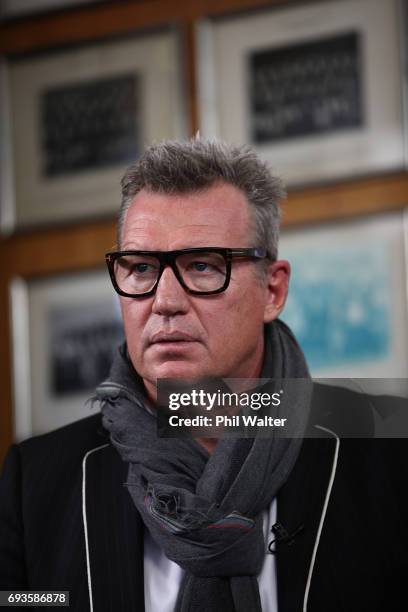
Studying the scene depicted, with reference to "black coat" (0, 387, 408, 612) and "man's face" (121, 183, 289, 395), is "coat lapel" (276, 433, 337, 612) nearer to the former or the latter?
"black coat" (0, 387, 408, 612)

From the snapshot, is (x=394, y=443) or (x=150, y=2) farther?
(x=150, y=2)

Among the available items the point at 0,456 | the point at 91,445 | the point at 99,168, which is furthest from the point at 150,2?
the point at 91,445

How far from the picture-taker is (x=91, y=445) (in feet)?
4.78

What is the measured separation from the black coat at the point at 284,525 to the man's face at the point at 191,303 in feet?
0.59

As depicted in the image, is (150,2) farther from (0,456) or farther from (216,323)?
(216,323)

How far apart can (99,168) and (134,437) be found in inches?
49.9

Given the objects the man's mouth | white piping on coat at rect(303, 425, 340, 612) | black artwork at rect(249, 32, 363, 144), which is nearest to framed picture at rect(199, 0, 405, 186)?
black artwork at rect(249, 32, 363, 144)

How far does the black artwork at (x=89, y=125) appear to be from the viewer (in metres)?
2.43

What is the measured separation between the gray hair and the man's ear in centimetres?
2

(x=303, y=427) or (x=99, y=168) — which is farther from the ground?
(x=99, y=168)

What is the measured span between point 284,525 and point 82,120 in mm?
1500

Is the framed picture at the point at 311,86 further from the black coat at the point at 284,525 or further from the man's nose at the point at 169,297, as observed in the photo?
the man's nose at the point at 169,297

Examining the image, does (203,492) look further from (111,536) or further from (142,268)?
(142,268)

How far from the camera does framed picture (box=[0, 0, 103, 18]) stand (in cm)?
249
